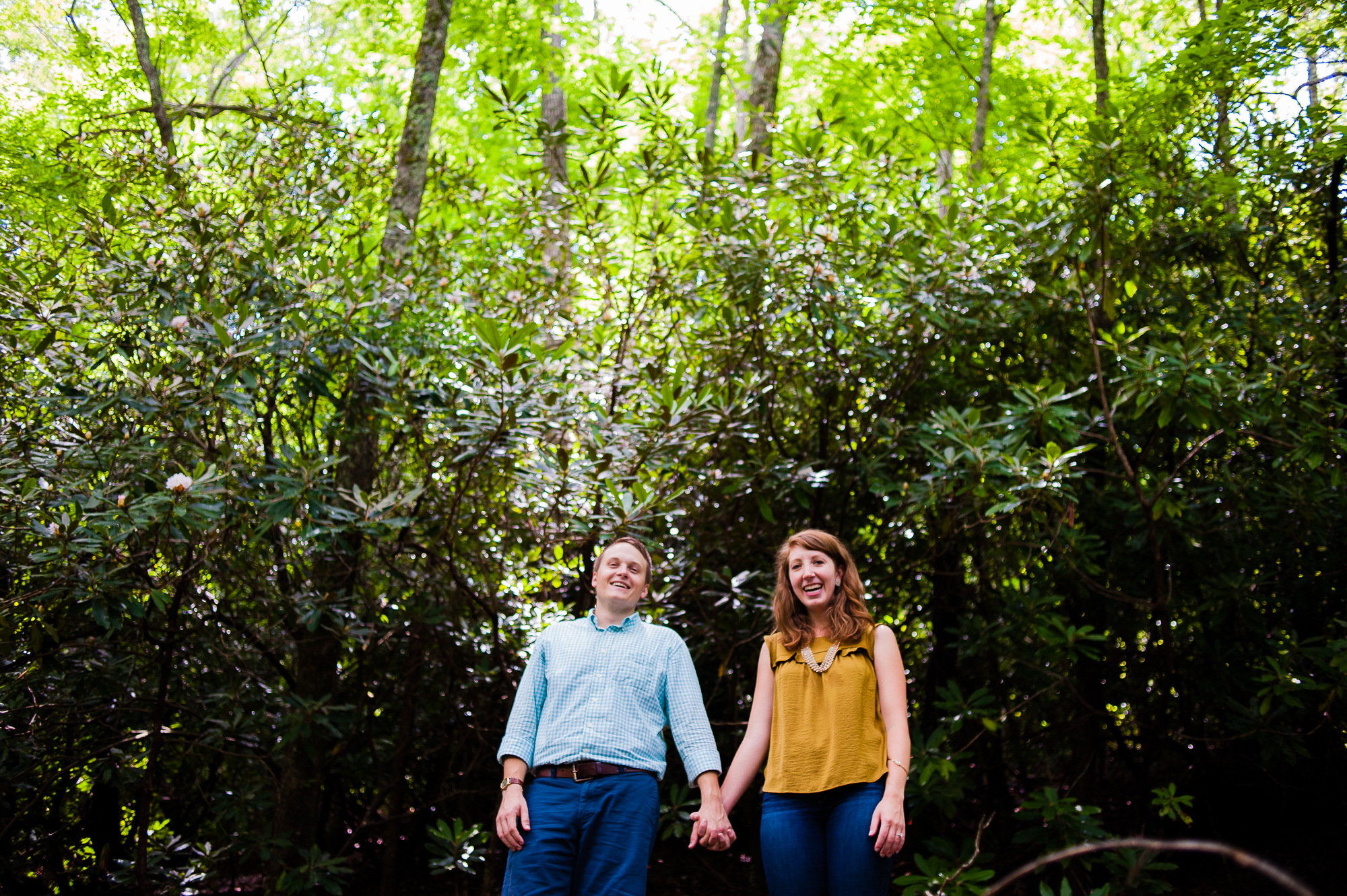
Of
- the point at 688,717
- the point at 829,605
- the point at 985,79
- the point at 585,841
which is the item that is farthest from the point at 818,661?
the point at 985,79

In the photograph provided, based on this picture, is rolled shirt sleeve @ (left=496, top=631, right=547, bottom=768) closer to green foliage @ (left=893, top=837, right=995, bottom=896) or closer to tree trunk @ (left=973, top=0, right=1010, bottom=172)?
green foliage @ (left=893, top=837, right=995, bottom=896)

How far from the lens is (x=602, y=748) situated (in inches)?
95.7

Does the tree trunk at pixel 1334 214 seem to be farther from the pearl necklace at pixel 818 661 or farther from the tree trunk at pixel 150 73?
the tree trunk at pixel 150 73

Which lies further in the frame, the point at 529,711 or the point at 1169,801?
the point at 1169,801

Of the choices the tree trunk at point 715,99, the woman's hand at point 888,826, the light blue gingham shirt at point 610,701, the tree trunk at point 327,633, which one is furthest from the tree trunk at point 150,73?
the woman's hand at point 888,826

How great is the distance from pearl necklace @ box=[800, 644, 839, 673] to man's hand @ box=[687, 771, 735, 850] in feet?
1.32

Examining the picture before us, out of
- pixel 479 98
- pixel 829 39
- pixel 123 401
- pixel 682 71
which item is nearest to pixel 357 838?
pixel 123 401

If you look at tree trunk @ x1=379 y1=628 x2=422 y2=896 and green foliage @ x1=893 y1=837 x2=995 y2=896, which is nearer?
green foliage @ x1=893 y1=837 x2=995 y2=896

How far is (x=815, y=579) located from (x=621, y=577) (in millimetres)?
559

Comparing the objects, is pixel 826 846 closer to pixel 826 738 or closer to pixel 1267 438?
pixel 826 738

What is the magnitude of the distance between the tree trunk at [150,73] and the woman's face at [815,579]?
468 centimetres

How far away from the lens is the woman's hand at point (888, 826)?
2.29 m

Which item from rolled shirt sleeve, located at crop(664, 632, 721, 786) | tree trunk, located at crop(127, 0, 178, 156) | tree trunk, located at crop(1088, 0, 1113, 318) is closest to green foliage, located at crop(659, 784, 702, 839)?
Answer: rolled shirt sleeve, located at crop(664, 632, 721, 786)

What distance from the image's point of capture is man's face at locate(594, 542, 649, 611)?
2.66 metres
